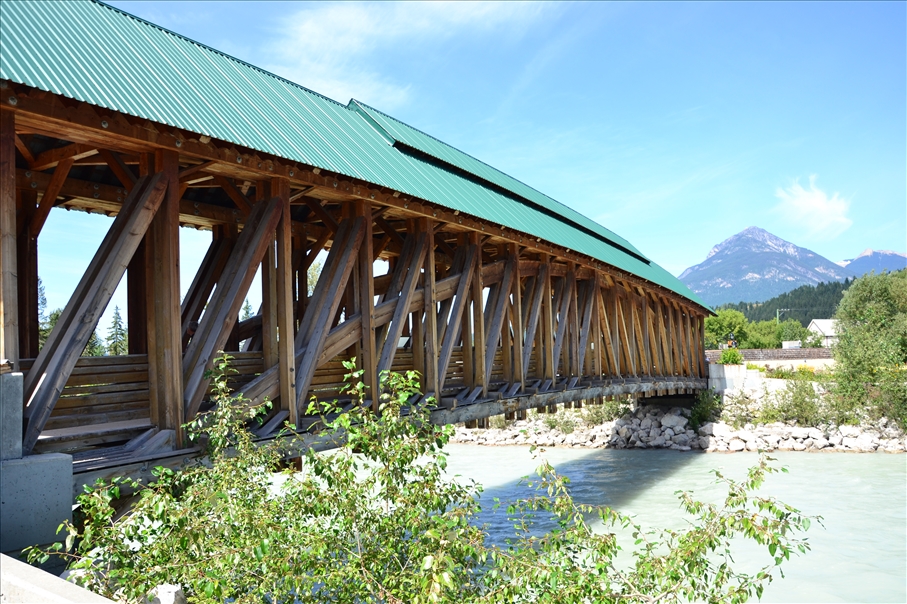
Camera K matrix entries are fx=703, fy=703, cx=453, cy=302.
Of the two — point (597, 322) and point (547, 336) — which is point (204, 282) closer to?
point (547, 336)

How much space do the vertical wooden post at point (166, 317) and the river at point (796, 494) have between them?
15.2 ft

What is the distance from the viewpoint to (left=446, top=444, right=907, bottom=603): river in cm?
1205

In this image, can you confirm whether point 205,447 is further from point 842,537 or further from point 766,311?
point 766,311

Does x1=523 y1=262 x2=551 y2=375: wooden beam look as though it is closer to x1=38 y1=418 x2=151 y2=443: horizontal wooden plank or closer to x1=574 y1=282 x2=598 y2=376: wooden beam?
x1=574 y1=282 x2=598 y2=376: wooden beam

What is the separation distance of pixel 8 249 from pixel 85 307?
0.89 m

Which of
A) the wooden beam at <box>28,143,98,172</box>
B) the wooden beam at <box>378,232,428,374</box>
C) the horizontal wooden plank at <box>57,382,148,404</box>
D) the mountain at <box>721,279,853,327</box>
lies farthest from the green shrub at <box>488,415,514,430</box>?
the mountain at <box>721,279,853,327</box>

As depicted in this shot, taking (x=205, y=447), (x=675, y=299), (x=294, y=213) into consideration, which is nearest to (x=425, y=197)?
(x=294, y=213)

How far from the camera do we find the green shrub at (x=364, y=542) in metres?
4.99

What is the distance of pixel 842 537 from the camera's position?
14.7 metres

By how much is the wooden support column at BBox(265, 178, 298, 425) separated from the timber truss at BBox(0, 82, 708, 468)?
1.0 inches

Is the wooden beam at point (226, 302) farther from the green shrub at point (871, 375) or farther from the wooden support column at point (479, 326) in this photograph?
the green shrub at point (871, 375)

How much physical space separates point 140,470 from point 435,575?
3.50m

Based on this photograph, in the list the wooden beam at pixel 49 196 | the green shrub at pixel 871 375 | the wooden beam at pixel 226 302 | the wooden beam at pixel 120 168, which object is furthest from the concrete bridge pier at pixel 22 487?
the green shrub at pixel 871 375

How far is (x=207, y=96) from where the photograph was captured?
26.8 feet
